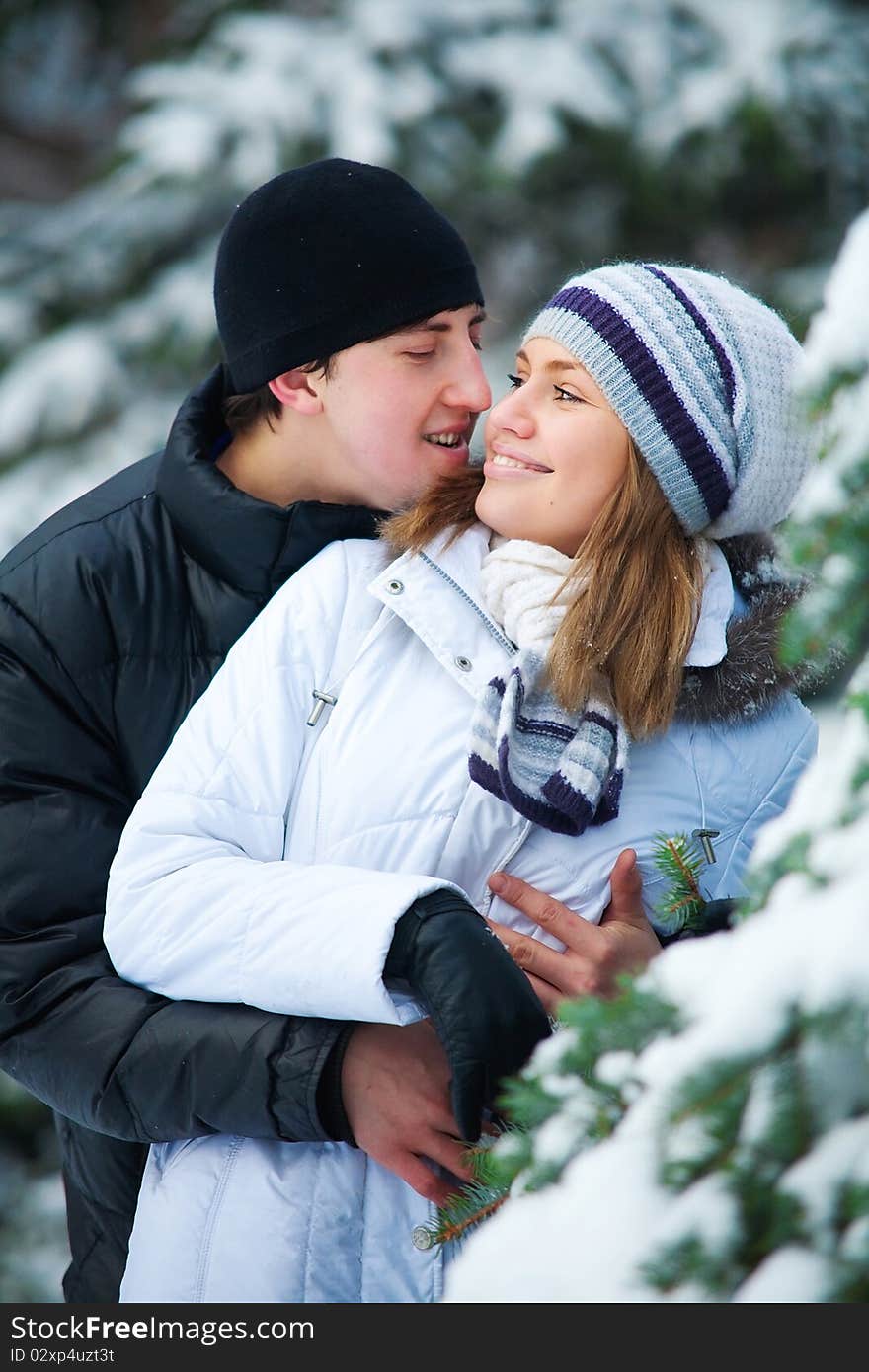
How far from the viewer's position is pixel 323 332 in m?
2.38

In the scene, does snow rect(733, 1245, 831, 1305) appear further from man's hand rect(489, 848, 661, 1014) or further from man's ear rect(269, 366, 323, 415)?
man's ear rect(269, 366, 323, 415)

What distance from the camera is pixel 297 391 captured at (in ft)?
8.01

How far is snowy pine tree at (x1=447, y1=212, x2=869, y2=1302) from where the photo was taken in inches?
33.2

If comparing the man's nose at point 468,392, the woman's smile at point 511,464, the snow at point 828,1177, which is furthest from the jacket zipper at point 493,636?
the snow at point 828,1177

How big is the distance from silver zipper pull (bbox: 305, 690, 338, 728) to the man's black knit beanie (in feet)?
2.47

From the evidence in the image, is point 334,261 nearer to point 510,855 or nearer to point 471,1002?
point 510,855

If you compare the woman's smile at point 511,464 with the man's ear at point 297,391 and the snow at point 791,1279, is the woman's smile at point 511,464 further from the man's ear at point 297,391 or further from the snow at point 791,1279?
the snow at point 791,1279

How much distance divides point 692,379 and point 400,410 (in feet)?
1.89

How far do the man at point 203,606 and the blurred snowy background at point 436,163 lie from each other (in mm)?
1778

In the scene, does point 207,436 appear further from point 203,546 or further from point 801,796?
point 801,796

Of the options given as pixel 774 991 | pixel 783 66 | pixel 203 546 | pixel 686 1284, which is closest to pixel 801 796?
pixel 774 991

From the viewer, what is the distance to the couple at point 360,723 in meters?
1.73

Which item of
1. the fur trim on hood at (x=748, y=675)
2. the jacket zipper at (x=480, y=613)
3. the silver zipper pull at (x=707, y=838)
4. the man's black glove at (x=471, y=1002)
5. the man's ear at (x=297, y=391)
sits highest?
the man's ear at (x=297, y=391)
